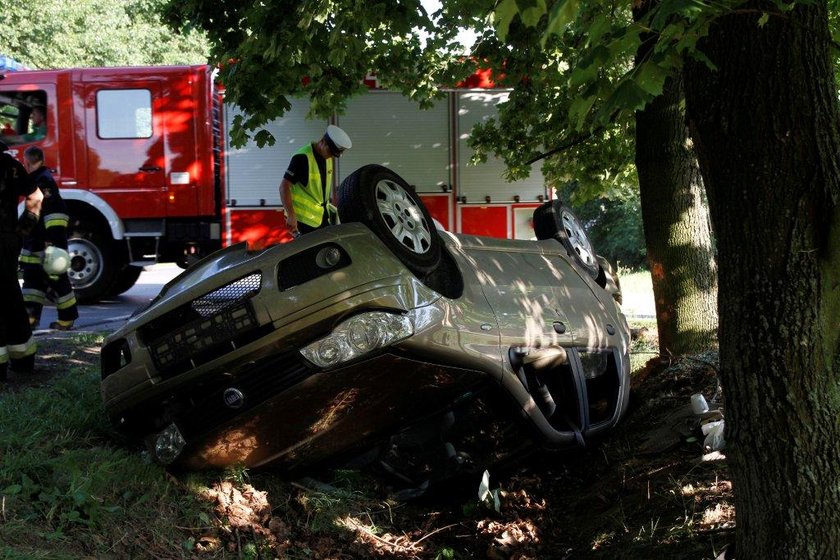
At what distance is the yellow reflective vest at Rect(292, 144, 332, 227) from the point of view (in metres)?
6.12

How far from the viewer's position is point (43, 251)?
24.4ft

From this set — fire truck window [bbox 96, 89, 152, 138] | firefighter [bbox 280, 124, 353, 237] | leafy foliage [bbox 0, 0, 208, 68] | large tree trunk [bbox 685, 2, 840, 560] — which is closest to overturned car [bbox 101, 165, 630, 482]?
large tree trunk [bbox 685, 2, 840, 560]

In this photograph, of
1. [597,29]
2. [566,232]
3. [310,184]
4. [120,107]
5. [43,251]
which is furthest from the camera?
[120,107]

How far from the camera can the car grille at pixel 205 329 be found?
11.6 ft

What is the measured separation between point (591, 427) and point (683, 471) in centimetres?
48

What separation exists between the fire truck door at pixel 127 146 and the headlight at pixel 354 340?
8.18 metres

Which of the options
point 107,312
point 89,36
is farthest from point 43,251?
point 89,36

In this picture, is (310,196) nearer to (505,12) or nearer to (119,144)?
(505,12)

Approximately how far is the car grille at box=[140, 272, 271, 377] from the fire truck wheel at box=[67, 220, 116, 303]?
26.2 ft

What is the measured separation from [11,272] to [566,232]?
355 centimetres

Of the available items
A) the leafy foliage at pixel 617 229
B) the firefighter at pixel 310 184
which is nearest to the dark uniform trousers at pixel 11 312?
the firefighter at pixel 310 184

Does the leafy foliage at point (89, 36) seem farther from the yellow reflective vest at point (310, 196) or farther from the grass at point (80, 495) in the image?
the grass at point (80, 495)

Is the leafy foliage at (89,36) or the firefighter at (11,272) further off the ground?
the leafy foliage at (89,36)

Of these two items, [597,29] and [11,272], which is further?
[11,272]
